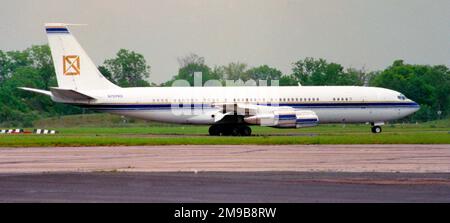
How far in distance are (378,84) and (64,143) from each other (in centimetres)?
6126

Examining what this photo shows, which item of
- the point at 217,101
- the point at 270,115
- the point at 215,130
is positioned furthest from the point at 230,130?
the point at 270,115

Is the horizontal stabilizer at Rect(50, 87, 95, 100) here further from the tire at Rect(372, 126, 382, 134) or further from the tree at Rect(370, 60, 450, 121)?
the tree at Rect(370, 60, 450, 121)

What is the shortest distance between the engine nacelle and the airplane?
0.35m

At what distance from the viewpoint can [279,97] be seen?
5562cm

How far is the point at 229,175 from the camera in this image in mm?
23969

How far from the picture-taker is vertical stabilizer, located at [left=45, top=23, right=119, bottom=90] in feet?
186

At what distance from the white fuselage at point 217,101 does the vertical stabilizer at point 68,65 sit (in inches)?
40.1

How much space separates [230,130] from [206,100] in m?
2.47

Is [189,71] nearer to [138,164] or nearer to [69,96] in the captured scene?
[69,96]

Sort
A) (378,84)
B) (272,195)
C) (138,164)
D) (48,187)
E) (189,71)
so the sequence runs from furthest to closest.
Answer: (189,71)
(378,84)
(138,164)
(48,187)
(272,195)

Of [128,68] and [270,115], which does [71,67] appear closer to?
[270,115]

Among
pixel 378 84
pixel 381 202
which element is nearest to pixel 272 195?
pixel 381 202

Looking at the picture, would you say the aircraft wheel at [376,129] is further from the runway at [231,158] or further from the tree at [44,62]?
the tree at [44,62]
